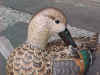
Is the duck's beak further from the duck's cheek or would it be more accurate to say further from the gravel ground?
the gravel ground

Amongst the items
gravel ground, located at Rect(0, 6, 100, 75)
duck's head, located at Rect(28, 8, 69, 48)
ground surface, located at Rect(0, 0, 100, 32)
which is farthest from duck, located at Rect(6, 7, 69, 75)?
ground surface, located at Rect(0, 0, 100, 32)

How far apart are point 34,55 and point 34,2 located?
1934 millimetres

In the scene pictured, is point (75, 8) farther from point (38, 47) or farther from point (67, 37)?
point (38, 47)

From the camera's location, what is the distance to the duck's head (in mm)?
1082

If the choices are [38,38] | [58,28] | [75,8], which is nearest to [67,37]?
[58,28]

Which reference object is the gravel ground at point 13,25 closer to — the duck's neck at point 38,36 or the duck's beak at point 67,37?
the duck's beak at point 67,37

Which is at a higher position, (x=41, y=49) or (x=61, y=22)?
(x=61, y=22)

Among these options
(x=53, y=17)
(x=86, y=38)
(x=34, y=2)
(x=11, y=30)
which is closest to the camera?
(x=53, y=17)

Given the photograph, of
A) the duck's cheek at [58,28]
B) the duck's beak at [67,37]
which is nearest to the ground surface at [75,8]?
the duck's beak at [67,37]

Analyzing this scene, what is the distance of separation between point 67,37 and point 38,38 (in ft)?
0.76

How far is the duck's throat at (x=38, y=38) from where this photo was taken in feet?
3.63

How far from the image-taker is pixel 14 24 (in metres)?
2.26

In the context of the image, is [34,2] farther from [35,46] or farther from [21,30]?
[35,46]

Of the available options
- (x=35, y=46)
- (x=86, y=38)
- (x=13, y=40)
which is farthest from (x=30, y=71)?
(x=13, y=40)
